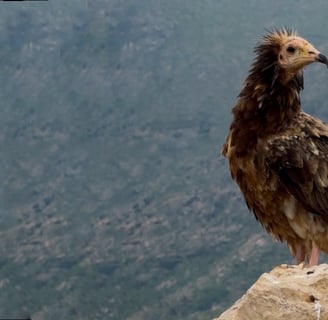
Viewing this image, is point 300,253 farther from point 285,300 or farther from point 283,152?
point 285,300

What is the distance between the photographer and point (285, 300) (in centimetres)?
1014

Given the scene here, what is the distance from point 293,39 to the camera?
13953 millimetres

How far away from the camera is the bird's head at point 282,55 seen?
1379 cm

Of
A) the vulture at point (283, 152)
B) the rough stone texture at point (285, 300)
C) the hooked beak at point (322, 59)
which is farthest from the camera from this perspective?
the vulture at point (283, 152)

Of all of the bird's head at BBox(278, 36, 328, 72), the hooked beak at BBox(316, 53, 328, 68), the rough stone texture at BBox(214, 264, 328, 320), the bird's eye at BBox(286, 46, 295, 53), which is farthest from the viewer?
the bird's eye at BBox(286, 46, 295, 53)

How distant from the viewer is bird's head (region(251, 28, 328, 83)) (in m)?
13.8

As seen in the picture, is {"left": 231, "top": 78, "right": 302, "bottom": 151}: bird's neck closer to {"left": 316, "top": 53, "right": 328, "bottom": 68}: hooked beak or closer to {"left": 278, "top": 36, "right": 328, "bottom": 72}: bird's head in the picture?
{"left": 278, "top": 36, "right": 328, "bottom": 72}: bird's head

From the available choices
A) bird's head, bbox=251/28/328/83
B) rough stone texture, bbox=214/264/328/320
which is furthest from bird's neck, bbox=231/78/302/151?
rough stone texture, bbox=214/264/328/320

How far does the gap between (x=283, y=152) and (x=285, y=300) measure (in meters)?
4.06

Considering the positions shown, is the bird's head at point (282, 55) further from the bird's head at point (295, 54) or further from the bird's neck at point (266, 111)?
the bird's neck at point (266, 111)

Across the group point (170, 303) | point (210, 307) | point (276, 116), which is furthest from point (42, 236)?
point (276, 116)

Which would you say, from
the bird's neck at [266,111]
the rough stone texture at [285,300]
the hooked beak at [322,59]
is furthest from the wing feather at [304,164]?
the rough stone texture at [285,300]

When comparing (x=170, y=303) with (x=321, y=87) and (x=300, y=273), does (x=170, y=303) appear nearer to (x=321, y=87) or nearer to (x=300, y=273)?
(x=321, y=87)

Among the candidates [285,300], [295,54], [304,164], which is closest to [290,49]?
[295,54]
